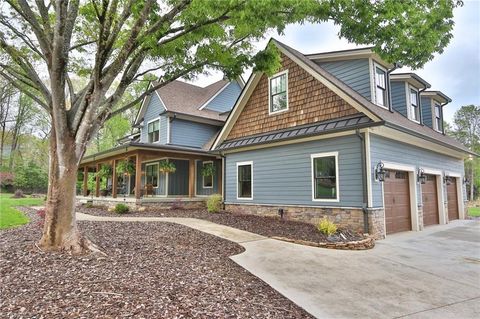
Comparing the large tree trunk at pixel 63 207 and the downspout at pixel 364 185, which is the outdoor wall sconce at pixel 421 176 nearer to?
the downspout at pixel 364 185

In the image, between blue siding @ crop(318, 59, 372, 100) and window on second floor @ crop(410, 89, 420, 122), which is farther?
window on second floor @ crop(410, 89, 420, 122)

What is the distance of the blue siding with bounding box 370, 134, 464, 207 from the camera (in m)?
8.50

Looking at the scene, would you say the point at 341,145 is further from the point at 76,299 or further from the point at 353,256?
the point at 76,299

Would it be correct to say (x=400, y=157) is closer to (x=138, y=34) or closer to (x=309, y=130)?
(x=309, y=130)

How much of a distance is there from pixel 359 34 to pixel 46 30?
5.82 metres

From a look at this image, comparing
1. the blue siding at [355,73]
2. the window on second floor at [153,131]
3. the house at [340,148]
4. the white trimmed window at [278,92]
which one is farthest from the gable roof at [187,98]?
the blue siding at [355,73]

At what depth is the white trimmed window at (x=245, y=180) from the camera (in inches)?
485

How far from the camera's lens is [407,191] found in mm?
10258

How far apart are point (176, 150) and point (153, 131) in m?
5.43

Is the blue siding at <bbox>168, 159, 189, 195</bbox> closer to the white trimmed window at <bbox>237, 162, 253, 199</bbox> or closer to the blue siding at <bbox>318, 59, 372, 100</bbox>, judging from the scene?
the white trimmed window at <bbox>237, 162, 253, 199</bbox>

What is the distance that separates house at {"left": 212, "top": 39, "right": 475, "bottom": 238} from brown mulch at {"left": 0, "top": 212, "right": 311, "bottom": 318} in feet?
15.5

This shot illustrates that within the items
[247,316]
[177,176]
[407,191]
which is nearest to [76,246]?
[247,316]

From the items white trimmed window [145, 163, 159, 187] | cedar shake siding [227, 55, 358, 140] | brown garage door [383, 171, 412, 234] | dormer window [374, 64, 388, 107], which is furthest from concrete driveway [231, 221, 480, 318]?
white trimmed window [145, 163, 159, 187]

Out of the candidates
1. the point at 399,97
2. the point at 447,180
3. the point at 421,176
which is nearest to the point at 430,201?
the point at 421,176
